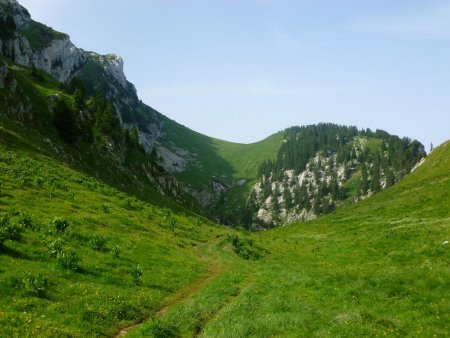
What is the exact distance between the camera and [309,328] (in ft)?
57.5

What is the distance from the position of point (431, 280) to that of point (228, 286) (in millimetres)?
12052

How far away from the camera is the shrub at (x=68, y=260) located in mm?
23609

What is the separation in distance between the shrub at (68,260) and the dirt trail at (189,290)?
5.77 meters

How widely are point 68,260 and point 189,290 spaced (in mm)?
7776

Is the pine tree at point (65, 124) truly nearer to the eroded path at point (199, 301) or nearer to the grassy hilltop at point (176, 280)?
the grassy hilltop at point (176, 280)

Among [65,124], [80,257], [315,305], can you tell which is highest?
[65,124]

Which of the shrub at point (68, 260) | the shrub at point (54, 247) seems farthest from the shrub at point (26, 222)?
the shrub at point (68, 260)

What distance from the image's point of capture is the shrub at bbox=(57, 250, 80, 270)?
23609 millimetres

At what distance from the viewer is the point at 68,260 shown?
23.8 m

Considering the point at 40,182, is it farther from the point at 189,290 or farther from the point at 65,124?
the point at 65,124

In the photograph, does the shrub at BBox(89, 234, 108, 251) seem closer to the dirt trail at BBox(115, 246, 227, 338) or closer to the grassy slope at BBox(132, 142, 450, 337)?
the dirt trail at BBox(115, 246, 227, 338)

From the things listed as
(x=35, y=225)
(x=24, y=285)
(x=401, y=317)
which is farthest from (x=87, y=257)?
(x=401, y=317)

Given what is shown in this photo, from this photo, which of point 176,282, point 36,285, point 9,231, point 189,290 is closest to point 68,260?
point 36,285

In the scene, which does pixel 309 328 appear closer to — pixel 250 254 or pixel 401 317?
pixel 401 317
